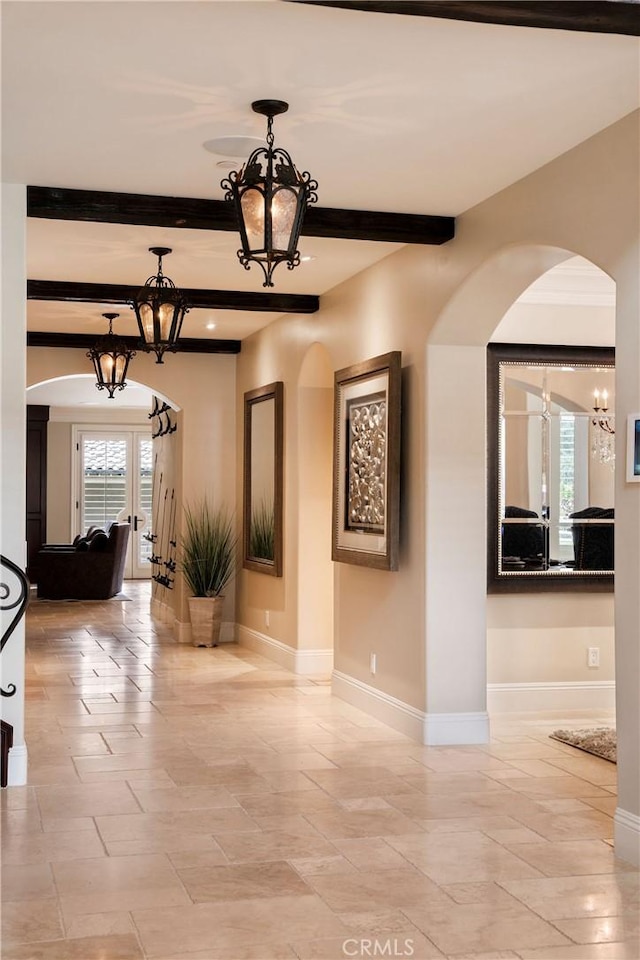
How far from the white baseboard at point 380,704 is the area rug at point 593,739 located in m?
0.79

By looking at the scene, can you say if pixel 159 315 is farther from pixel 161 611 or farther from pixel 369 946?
pixel 161 611

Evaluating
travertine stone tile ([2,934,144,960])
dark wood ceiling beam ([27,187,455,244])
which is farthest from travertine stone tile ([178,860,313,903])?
dark wood ceiling beam ([27,187,455,244])

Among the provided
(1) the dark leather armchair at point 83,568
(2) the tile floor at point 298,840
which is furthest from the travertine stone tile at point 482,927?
(1) the dark leather armchair at point 83,568

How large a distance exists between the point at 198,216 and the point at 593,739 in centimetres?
346

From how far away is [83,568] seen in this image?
14.0m

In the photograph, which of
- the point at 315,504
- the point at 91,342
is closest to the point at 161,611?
the point at 91,342

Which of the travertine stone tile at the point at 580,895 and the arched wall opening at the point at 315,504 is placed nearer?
the travertine stone tile at the point at 580,895

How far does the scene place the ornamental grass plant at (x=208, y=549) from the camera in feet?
32.2

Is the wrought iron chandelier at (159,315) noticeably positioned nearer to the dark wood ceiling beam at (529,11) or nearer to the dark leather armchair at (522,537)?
the dark leather armchair at (522,537)

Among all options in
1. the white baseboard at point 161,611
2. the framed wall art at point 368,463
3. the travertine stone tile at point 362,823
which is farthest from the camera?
A: the white baseboard at point 161,611

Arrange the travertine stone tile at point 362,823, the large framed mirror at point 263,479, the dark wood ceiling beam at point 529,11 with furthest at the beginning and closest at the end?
the large framed mirror at point 263,479 < the travertine stone tile at point 362,823 < the dark wood ceiling beam at point 529,11

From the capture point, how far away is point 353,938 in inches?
129

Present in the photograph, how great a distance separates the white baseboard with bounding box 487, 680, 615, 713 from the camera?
676 centimetres

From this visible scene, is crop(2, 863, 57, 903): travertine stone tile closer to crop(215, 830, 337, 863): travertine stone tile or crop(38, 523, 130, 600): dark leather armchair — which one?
crop(215, 830, 337, 863): travertine stone tile
